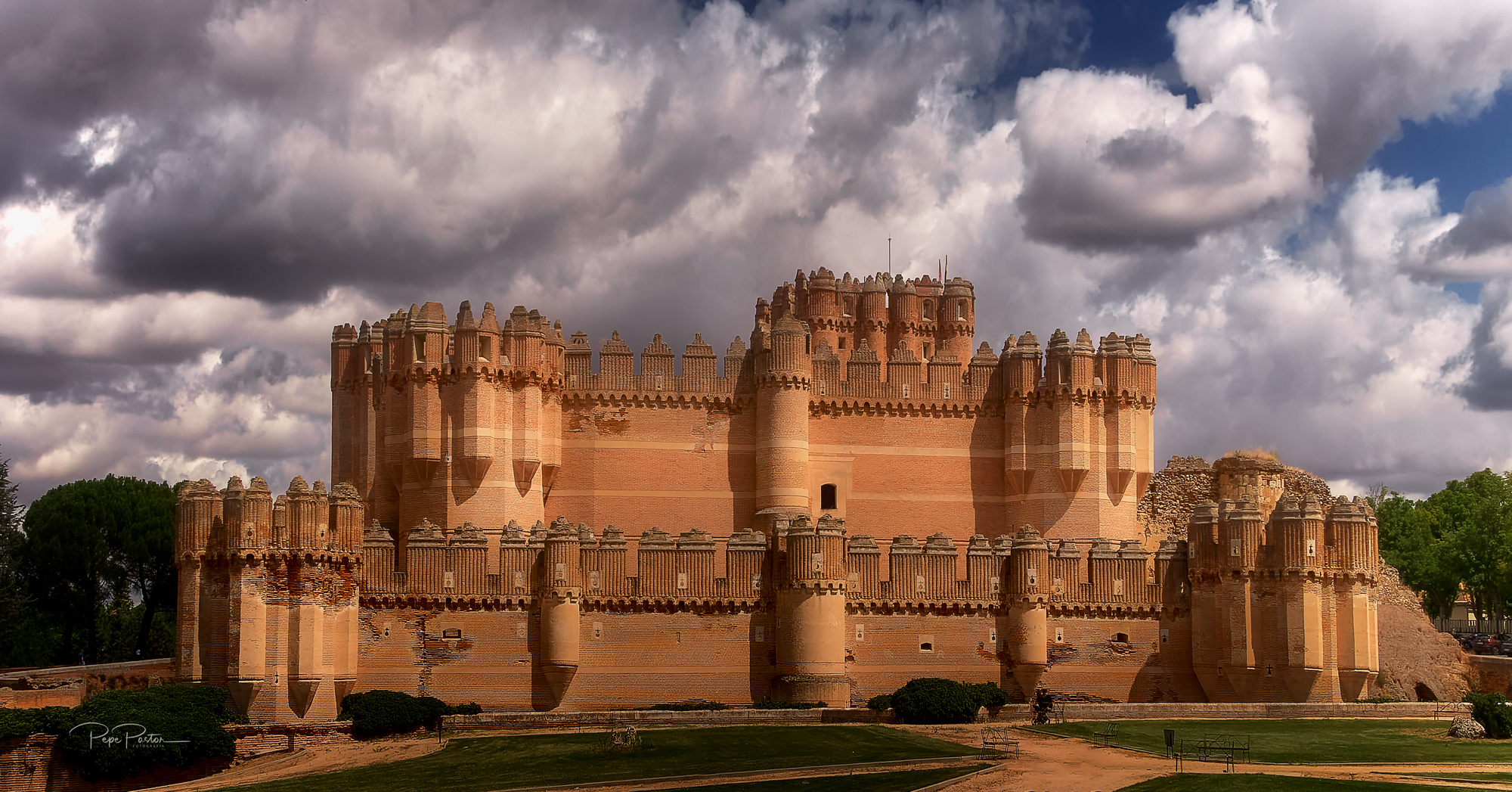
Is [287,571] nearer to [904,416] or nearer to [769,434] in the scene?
[769,434]

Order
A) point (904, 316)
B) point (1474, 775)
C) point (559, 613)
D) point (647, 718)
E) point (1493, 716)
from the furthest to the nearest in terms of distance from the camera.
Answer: point (904, 316), point (559, 613), point (647, 718), point (1493, 716), point (1474, 775)

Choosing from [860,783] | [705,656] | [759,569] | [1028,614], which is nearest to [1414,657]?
[1028,614]

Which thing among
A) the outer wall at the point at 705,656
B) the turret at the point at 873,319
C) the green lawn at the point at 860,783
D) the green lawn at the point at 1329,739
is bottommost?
the green lawn at the point at 860,783

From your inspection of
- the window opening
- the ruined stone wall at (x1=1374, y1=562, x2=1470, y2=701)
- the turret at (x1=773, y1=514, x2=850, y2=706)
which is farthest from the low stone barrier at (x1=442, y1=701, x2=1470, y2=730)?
the window opening

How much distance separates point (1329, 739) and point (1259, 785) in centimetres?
848

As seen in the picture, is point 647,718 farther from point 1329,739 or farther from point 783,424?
point 1329,739

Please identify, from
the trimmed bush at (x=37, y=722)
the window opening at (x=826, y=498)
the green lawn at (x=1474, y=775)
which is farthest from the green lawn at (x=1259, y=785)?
the trimmed bush at (x=37, y=722)

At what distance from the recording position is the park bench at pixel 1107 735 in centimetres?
4188

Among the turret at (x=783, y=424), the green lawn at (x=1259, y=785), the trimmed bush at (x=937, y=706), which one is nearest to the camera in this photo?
the green lawn at (x=1259, y=785)

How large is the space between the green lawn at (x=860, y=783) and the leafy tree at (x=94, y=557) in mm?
44430

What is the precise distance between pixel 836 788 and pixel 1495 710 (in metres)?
19.0

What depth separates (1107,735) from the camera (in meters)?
42.7

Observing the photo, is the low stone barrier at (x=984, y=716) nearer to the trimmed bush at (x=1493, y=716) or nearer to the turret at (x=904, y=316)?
the trimmed bush at (x=1493, y=716)

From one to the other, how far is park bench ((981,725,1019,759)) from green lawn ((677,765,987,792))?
7.81 feet
